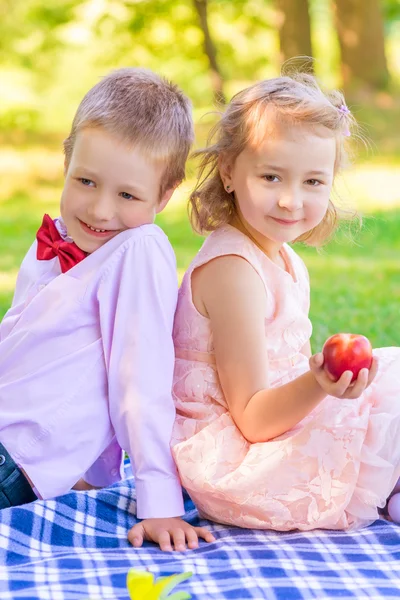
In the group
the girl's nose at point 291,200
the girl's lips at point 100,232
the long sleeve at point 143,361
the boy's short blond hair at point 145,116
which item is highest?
the boy's short blond hair at point 145,116

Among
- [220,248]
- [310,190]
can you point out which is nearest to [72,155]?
[220,248]

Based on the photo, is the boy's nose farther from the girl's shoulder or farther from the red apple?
the red apple

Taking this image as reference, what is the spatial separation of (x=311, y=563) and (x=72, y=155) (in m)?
1.25

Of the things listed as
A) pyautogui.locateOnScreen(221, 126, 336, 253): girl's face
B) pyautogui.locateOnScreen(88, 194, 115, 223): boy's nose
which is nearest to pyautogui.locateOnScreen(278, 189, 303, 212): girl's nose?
pyautogui.locateOnScreen(221, 126, 336, 253): girl's face

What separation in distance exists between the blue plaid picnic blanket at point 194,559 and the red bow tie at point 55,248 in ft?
2.14

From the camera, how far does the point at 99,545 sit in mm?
2430

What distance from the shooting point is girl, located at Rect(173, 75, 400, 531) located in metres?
2.42

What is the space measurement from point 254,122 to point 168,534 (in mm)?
1107

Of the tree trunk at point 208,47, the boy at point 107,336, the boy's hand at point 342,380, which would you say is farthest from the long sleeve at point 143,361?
the tree trunk at point 208,47

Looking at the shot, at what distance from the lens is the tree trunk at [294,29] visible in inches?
437

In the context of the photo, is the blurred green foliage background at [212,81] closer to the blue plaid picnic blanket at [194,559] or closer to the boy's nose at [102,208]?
the boy's nose at [102,208]

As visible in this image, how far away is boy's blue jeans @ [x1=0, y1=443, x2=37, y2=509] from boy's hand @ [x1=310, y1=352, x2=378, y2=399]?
0.86 metres

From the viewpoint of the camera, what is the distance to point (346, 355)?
84.0 inches

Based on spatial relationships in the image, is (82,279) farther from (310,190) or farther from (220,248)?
(310,190)
